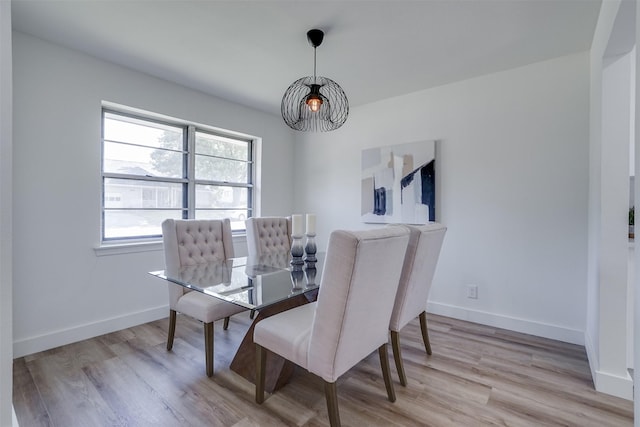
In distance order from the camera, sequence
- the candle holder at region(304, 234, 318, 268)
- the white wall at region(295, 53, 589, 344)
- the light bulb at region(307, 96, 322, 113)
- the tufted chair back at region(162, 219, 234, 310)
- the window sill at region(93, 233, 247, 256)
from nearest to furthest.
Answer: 1. the light bulb at region(307, 96, 322, 113)
2. the tufted chair back at region(162, 219, 234, 310)
3. the candle holder at region(304, 234, 318, 268)
4. the white wall at region(295, 53, 589, 344)
5. the window sill at region(93, 233, 247, 256)

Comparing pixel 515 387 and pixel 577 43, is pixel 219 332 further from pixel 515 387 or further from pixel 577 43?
pixel 577 43

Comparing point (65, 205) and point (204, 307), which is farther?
point (65, 205)

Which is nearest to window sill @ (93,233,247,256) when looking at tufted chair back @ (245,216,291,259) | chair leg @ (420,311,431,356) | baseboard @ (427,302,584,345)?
tufted chair back @ (245,216,291,259)

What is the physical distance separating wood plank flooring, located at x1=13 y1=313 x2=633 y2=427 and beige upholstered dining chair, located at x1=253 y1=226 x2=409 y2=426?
10.7 inches

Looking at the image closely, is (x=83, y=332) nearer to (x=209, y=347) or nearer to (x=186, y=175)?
(x=209, y=347)

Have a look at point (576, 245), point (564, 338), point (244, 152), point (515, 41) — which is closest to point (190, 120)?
point (244, 152)

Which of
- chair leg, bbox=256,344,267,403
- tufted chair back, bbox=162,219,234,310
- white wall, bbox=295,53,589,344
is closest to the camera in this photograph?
chair leg, bbox=256,344,267,403

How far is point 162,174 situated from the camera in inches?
127

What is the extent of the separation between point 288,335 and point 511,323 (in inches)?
91.8

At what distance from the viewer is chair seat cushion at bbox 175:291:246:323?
2.04m

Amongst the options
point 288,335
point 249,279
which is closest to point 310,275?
point 249,279

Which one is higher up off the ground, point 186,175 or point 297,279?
point 186,175

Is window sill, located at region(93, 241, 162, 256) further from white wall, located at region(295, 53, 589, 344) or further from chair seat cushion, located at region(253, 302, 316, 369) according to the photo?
white wall, located at region(295, 53, 589, 344)

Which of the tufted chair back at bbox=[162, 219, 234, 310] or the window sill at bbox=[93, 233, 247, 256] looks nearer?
the tufted chair back at bbox=[162, 219, 234, 310]
